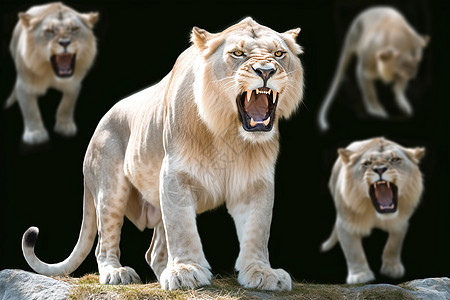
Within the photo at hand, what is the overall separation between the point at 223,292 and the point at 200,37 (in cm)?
130

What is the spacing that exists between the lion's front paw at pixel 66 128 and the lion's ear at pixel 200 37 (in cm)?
268

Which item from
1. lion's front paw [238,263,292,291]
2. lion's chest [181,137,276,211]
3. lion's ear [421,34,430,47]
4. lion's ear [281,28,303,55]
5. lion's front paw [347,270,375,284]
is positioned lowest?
lion's front paw [347,270,375,284]

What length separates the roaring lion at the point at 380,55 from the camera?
30.0 ft

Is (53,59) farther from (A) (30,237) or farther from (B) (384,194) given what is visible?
(B) (384,194)

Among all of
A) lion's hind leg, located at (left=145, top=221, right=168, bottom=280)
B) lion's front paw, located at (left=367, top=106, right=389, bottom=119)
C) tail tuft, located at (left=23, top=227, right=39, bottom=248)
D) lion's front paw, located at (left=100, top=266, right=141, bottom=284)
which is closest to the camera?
lion's front paw, located at (left=100, top=266, right=141, bottom=284)

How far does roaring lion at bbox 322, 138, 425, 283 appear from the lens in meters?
7.38

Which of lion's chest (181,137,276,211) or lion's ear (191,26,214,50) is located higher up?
lion's ear (191,26,214,50)

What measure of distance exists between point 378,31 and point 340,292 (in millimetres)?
4584

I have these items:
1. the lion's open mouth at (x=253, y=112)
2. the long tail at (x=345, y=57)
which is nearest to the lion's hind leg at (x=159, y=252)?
the lion's open mouth at (x=253, y=112)

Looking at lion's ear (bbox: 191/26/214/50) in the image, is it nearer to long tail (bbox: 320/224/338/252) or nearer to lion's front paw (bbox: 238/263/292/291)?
lion's front paw (bbox: 238/263/292/291)

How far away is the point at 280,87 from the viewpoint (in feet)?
15.7

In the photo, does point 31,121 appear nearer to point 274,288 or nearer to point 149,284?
point 149,284

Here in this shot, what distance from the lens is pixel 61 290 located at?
198 inches

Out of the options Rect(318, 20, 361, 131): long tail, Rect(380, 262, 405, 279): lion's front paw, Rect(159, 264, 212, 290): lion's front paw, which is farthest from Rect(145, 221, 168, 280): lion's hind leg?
Rect(318, 20, 361, 131): long tail
